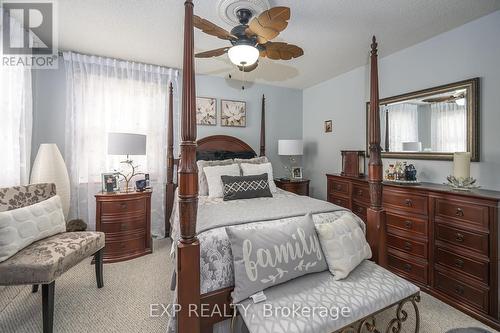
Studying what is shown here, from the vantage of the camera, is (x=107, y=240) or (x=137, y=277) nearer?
(x=137, y=277)

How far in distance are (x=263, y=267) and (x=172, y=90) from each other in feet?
9.45

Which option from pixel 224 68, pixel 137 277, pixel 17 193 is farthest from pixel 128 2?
pixel 137 277

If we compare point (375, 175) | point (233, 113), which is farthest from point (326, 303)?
point (233, 113)

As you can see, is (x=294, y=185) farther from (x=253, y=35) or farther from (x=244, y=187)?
(x=253, y=35)

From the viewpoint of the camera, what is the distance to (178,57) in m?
3.11

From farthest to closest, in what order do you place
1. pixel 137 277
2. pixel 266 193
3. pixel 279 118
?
pixel 279 118
pixel 266 193
pixel 137 277

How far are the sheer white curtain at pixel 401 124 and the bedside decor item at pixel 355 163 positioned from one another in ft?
1.10

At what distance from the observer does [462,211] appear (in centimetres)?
191

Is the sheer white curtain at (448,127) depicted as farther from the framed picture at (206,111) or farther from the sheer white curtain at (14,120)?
the sheer white curtain at (14,120)

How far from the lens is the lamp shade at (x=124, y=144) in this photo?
2.70 metres

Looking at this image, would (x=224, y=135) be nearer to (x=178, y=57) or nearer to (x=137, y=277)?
(x=178, y=57)

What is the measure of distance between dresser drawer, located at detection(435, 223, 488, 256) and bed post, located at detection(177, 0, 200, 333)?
7.03 feet

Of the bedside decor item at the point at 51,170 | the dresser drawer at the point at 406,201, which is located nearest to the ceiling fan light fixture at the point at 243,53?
the dresser drawer at the point at 406,201

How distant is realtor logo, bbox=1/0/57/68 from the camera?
2.12 metres
